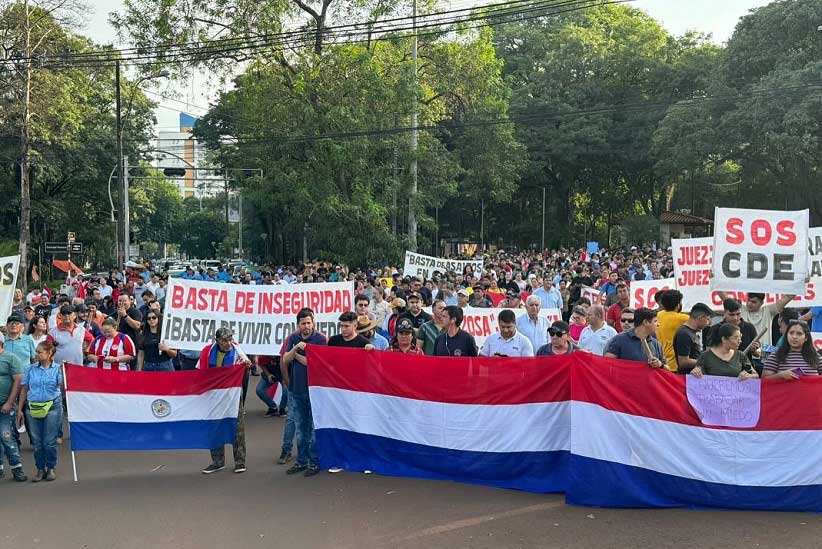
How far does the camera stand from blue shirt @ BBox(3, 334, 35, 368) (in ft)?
29.3

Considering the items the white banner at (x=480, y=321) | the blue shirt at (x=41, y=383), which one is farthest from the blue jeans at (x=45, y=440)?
the white banner at (x=480, y=321)

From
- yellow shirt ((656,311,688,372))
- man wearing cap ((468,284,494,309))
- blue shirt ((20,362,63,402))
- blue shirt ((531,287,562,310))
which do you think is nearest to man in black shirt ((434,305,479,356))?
yellow shirt ((656,311,688,372))

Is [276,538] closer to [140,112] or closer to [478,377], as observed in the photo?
[478,377]

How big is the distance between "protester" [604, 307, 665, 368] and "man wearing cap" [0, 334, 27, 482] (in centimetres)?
566

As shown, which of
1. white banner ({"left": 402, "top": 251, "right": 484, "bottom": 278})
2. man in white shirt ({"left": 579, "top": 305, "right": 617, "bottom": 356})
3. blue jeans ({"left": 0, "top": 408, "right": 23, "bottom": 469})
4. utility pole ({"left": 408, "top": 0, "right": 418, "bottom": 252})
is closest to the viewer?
blue jeans ({"left": 0, "top": 408, "right": 23, "bottom": 469})

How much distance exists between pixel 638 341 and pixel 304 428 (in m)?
3.32

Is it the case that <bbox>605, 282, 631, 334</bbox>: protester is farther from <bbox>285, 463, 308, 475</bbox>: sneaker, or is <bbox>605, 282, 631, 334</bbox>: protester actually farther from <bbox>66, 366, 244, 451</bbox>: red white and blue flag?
<bbox>66, 366, 244, 451</bbox>: red white and blue flag

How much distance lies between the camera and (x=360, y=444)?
27.9 feet

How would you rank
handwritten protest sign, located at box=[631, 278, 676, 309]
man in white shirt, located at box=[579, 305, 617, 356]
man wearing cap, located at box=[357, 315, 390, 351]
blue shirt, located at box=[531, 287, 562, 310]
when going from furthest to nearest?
blue shirt, located at box=[531, 287, 562, 310] → handwritten protest sign, located at box=[631, 278, 676, 309] → man wearing cap, located at box=[357, 315, 390, 351] → man in white shirt, located at box=[579, 305, 617, 356]

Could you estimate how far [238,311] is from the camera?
10.8 m

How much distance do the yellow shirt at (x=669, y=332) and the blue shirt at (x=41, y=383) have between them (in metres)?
5.99

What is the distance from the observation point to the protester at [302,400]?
8.55 m

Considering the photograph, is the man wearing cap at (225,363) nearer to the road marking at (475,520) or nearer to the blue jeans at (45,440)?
the blue jeans at (45,440)

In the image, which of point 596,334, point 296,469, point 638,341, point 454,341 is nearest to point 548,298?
point 596,334
